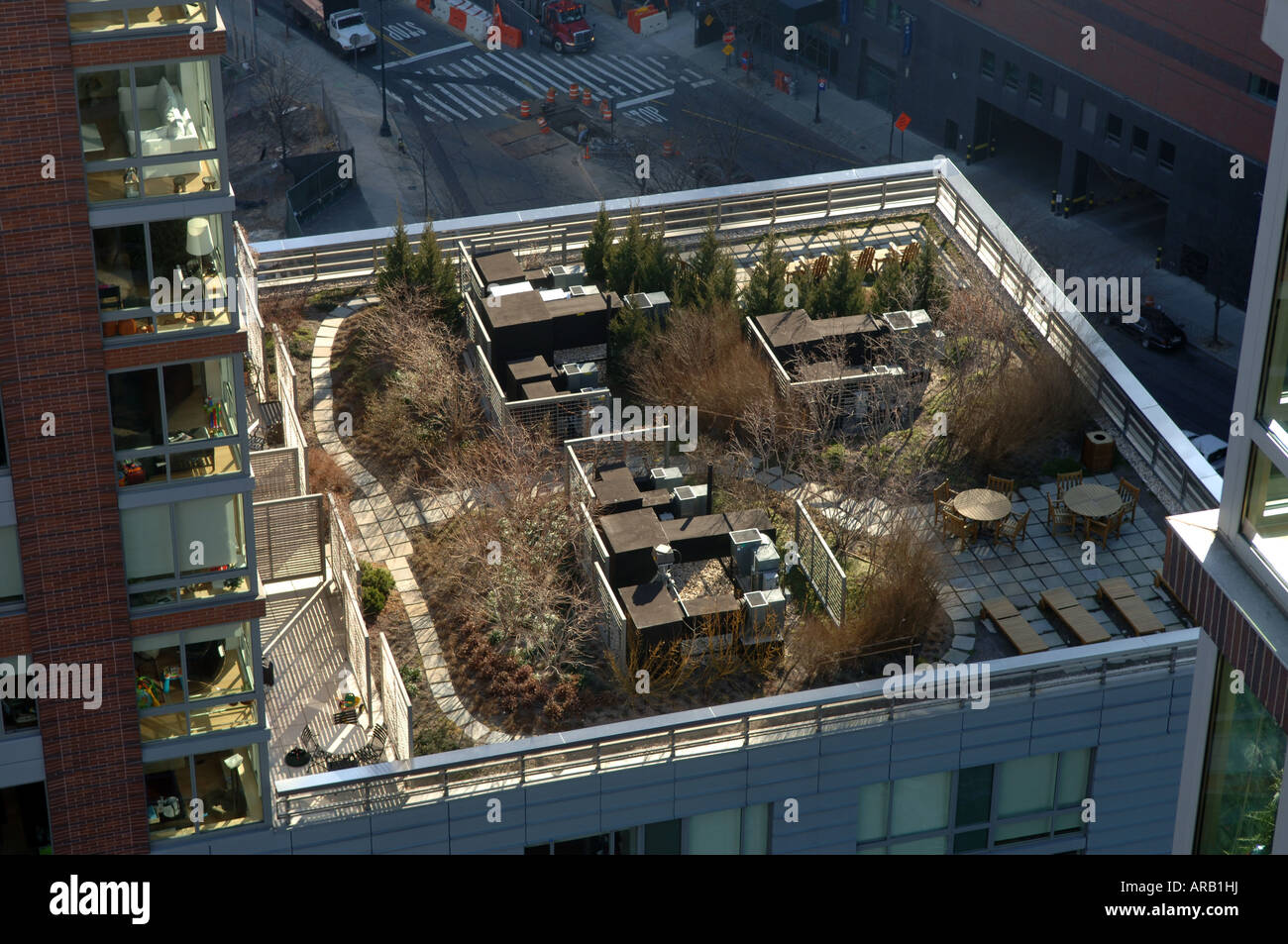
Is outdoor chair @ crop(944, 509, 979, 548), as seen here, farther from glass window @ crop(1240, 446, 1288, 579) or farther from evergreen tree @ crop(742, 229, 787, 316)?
glass window @ crop(1240, 446, 1288, 579)

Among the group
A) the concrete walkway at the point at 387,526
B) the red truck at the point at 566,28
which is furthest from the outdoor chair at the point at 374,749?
the red truck at the point at 566,28

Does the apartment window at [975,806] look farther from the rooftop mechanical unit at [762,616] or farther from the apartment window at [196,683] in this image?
the apartment window at [196,683]

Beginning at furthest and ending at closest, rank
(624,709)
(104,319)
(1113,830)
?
(1113,830) < (624,709) < (104,319)

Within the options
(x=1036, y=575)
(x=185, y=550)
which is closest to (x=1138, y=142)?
(x=1036, y=575)

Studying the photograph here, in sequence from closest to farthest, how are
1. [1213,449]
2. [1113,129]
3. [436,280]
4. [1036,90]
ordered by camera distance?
1. [436,280]
2. [1213,449]
3. [1113,129]
4. [1036,90]

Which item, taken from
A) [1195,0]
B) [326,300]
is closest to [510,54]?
[1195,0]

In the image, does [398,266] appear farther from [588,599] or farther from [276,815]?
[276,815]

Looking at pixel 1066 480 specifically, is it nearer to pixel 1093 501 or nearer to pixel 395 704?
pixel 1093 501
